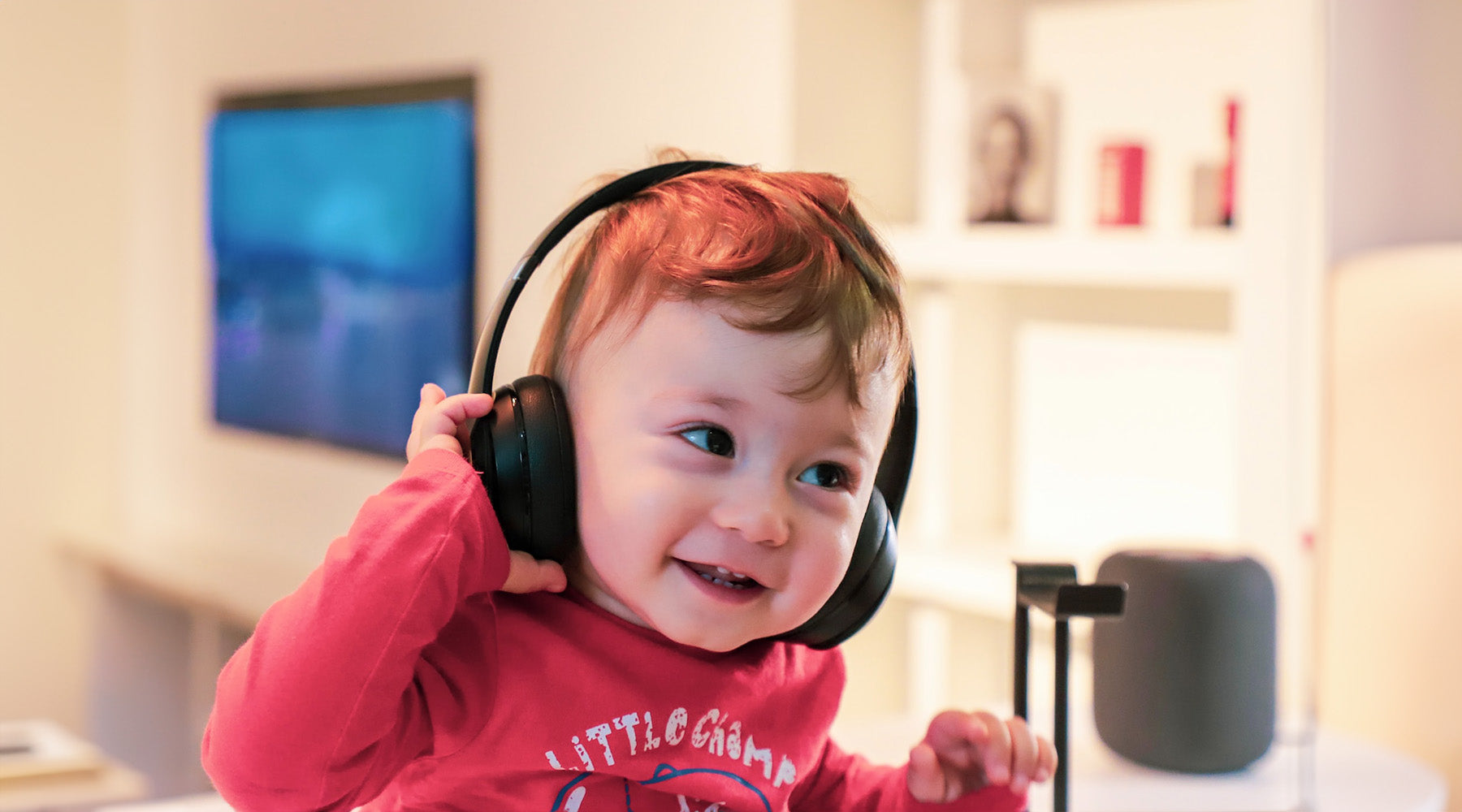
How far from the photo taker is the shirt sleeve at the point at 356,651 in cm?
57

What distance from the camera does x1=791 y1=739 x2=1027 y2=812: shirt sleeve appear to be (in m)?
→ 0.78

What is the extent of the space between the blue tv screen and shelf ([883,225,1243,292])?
0.59m

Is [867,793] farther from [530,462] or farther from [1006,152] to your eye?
[1006,152]

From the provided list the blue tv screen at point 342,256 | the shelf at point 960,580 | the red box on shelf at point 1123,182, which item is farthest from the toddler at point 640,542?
the red box on shelf at point 1123,182

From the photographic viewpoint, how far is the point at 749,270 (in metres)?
0.64

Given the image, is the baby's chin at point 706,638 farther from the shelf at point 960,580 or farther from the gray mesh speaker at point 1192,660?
the shelf at point 960,580

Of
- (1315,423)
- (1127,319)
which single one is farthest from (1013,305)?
(1315,423)

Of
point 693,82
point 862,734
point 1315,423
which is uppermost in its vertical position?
point 693,82

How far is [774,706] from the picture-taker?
2.42 ft

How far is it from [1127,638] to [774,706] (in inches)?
17.6

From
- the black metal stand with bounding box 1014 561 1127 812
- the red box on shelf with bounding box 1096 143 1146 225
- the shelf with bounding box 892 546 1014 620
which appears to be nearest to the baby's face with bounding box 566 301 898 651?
the black metal stand with bounding box 1014 561 1127 812

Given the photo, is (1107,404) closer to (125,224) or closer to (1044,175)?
(1044,175)

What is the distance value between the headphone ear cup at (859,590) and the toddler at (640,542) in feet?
0.10

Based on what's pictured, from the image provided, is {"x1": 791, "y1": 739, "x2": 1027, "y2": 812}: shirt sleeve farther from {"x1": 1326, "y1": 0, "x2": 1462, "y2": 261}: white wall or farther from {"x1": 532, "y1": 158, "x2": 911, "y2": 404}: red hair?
{"x1": 1326, "y1": 0, "x2": 1462, "y2": 261}: white wall
